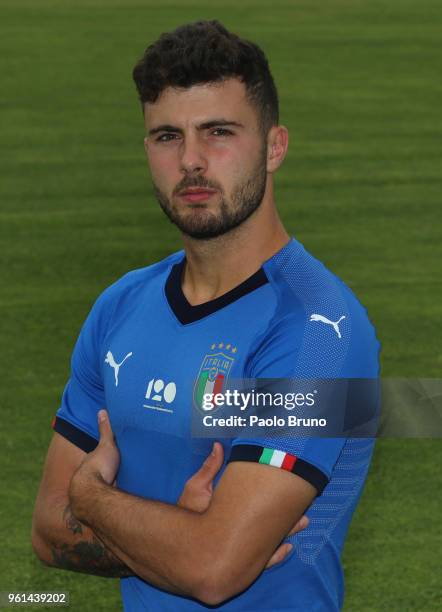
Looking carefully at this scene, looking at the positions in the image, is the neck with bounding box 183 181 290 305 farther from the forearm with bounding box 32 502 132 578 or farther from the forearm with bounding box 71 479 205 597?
the forearm with bounding box 32 502 132 578

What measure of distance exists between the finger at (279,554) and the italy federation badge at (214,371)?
1.53 feet

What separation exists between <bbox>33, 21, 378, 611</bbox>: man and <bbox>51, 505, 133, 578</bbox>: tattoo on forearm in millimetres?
14

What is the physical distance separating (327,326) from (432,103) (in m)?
14.2

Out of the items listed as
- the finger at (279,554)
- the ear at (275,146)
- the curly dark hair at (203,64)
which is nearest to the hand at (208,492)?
the finger at (279,554)

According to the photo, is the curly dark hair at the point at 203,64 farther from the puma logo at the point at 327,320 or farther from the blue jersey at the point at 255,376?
the puma logo at the point at 327,320

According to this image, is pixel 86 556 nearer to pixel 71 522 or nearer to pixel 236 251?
pixel 71 522

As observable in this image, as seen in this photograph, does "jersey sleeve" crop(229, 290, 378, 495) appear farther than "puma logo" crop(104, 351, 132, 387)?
No

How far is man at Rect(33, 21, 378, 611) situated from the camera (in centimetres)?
427

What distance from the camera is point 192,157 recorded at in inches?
180

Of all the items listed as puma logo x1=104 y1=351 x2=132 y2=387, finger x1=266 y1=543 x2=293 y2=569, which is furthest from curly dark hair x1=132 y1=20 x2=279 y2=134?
finger x1=266 y1=543 x2=293 y2=569

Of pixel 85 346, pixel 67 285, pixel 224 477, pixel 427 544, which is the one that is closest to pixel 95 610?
pixel 427 544

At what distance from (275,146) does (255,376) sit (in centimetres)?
85

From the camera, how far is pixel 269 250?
4.69 metres

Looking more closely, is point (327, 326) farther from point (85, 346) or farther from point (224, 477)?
point (85, 346)
